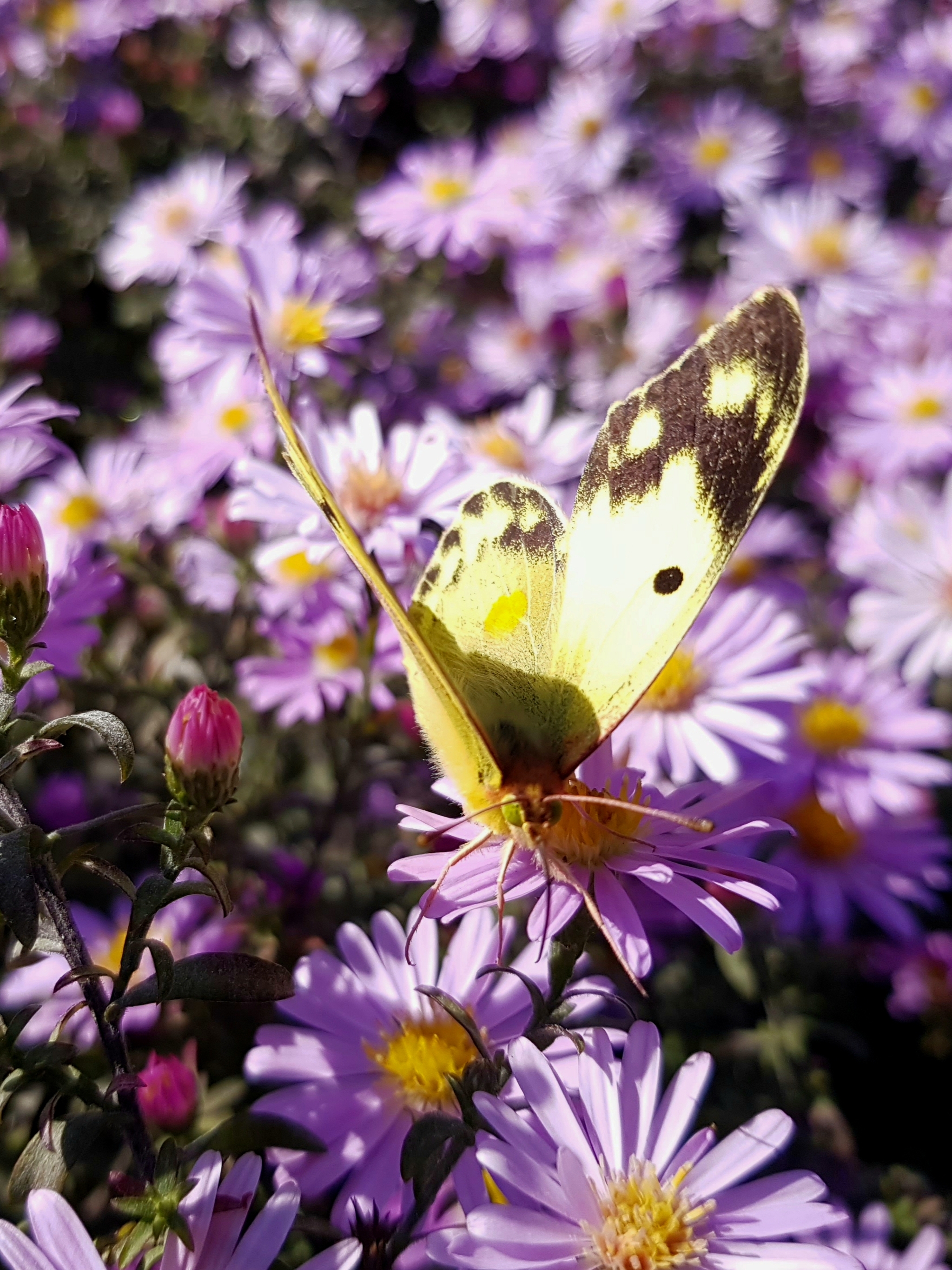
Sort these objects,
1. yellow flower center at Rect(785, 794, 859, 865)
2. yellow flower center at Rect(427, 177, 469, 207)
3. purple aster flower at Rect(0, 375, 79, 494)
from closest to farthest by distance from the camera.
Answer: purple aster flower at Rect(0, 375, 79, 494) < yellow flower center at Rect(785, 794, 859, 865) < yellow flower center at Rect(427, 177, 469, 207)

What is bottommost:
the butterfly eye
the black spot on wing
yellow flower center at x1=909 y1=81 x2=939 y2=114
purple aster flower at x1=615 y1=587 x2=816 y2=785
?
yellow flower center at x1=909 y1=81 x2=939 y2=114

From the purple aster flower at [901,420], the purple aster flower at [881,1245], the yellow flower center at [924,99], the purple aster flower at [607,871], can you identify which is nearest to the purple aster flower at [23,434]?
the purple aster flower at [607,871]

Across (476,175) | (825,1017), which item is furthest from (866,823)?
(476,175)

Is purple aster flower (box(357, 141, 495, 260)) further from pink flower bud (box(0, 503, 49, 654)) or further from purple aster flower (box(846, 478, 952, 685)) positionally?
pink flower bud (box(0, 503, 49, 654))

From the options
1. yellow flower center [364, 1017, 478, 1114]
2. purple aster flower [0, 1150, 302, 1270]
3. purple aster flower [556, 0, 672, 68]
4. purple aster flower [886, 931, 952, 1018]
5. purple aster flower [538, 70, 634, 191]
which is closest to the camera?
purple aster flower [0, 1150, 302, 1270]

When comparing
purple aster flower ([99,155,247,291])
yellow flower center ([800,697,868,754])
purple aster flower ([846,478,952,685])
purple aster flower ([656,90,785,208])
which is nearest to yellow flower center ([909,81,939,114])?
purple aster flower ([656,90,785,208])

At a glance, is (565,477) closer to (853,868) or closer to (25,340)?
(853,868)
